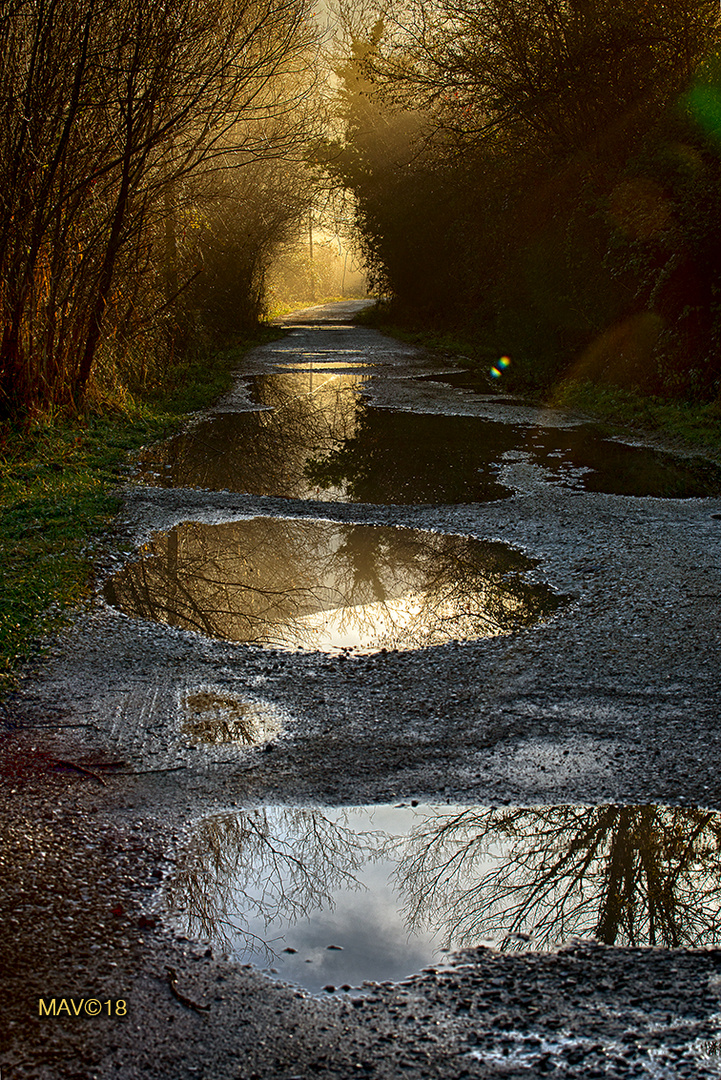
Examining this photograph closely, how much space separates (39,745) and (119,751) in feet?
1.14

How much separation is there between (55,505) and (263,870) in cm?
494

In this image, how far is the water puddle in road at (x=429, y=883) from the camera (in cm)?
274

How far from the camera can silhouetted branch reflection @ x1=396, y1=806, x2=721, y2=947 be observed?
9.25ft

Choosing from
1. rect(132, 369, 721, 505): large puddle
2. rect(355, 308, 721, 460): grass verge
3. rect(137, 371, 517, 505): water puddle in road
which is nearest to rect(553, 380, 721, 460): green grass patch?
rect(355, 308, 721, 460): grass verge

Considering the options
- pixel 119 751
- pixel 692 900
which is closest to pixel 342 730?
pixel 119 751

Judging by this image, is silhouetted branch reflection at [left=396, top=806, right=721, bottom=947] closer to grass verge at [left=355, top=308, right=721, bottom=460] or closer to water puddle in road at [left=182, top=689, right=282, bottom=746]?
water puddle in road at [left=182, top=689, right=282, bottom=746]

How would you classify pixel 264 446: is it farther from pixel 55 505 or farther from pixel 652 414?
pixel 652 414

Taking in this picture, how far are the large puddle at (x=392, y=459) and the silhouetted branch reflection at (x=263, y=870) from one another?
5.00m

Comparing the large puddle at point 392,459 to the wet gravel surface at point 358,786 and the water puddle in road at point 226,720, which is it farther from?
the water puddle in road at point 226,720

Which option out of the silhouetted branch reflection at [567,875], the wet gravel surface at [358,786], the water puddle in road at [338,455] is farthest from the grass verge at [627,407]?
the silhouetted branch reflection at [567,875]

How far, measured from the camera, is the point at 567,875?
305 cm

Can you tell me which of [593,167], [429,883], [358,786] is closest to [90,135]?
[358,786]

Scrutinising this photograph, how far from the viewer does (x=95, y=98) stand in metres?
9.62

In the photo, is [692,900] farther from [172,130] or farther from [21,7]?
[172,130]
